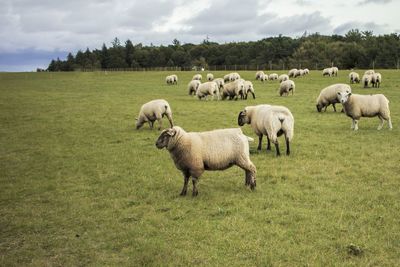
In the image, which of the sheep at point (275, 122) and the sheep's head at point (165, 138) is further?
the sheep at point (275, 122)

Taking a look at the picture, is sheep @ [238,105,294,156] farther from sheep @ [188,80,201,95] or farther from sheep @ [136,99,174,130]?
sheep @ [188,80,201,95]

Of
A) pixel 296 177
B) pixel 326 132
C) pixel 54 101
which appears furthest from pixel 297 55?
pixel 296 177

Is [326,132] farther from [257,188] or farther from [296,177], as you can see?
[257,188]

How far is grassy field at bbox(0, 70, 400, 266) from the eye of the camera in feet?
23.2

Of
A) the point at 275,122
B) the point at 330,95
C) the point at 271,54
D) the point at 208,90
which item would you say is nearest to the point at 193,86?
the point at 208,90

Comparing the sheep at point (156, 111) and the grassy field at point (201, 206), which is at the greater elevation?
the sheep at point (156, 111)

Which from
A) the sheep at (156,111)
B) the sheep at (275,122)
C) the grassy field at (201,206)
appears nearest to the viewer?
the grassy field at (201,206)

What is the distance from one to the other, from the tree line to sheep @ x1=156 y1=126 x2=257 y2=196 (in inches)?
2807

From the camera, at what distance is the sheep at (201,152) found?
986 centimetres

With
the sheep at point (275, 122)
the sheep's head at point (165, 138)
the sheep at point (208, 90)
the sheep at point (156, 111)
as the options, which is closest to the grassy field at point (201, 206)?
the sheep at point (275, 122)

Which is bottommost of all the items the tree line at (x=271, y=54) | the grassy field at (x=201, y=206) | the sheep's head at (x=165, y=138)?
the grassy field at (x=201, y=206)

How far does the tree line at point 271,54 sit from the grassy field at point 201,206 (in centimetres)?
6792

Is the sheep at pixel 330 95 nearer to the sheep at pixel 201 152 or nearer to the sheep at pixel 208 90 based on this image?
the sheep at pixel 208 90

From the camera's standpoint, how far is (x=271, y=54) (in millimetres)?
119188
